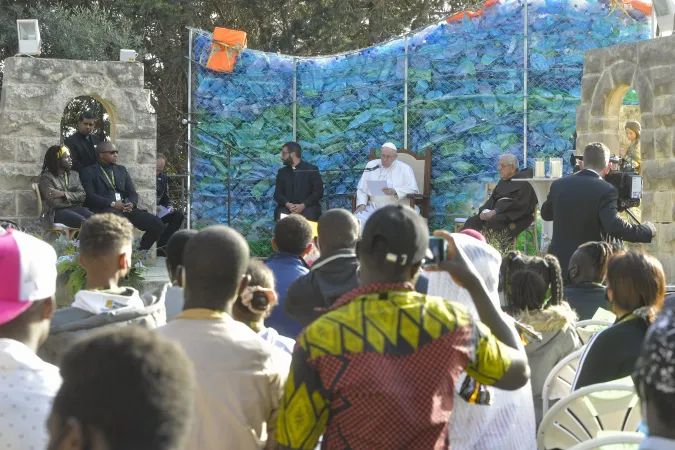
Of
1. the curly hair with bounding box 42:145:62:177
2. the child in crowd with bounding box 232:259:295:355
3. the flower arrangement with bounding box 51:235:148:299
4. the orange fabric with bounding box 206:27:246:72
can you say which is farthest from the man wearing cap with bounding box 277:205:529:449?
the orange fabric with bounding box 206:27:246:72

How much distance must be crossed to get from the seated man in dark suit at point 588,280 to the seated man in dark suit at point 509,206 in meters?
5.77

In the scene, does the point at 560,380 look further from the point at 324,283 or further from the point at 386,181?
the point at 386,181

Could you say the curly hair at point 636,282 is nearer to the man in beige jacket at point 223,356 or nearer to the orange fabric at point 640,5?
the man in beige jacket at point 223,356

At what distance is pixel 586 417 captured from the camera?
301cm

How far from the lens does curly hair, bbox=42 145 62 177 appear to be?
33.9 feet

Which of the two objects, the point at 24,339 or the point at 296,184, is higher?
the point at 296,184

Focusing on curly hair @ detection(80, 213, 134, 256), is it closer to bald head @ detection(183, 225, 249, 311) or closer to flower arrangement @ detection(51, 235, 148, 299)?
bald head @ detection(183, 225, 249, 311)

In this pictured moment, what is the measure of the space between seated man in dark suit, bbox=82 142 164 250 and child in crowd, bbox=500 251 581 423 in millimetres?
6708

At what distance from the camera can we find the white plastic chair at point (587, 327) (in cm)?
434

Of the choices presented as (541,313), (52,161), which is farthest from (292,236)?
(52,161)

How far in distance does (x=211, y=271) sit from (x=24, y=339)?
1.58 feet

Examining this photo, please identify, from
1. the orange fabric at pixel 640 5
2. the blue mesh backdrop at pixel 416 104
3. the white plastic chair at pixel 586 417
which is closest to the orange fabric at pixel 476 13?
the blue mesh backdrop at pixel 416 104

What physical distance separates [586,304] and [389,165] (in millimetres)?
7532

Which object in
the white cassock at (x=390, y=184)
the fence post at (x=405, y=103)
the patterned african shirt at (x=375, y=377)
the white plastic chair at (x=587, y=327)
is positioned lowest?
the white plastic chair at (x=587, y=327)
